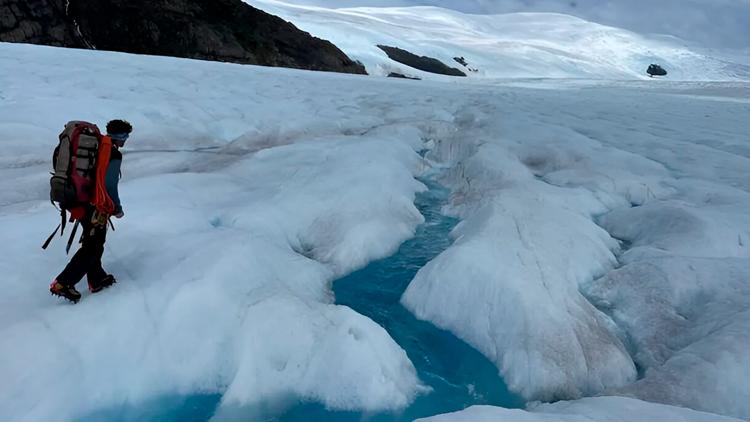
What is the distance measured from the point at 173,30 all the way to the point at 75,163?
1488 inches

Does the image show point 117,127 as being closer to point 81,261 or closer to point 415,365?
point 81,261

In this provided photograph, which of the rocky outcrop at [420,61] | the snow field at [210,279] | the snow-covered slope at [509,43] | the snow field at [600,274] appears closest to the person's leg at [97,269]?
the snow field at [210,279]

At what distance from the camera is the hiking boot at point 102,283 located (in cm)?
371

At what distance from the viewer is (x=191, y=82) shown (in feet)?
43.2

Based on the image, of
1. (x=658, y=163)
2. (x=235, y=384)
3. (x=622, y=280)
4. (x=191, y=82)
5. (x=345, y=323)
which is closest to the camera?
(x=235, y=384)

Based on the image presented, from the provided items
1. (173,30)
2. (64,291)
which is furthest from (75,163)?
(173,30)

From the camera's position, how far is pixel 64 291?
3.52 m

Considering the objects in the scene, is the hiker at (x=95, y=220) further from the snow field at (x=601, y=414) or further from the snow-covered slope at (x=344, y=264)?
the snow field at (x=601, y=414)

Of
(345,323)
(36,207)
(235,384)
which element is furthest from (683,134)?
(36,207)

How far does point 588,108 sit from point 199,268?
15.2 meters

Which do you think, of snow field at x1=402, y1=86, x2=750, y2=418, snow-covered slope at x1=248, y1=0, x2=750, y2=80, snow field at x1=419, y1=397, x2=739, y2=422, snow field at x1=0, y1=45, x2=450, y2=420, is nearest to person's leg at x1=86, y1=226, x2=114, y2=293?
snow field at x1=0, y1=45, x2=450, y2=420

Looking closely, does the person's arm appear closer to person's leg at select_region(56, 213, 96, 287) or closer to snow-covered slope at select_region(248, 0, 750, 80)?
person's leg at select_region(56, 213, 96, 287)

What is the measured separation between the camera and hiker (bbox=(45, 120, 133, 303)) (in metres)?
3.51

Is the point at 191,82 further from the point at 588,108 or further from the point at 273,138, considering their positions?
the point at 588,108
